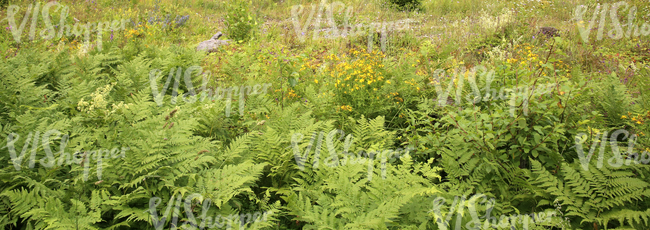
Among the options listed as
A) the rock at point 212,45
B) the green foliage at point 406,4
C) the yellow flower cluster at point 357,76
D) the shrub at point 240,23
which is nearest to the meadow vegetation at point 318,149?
the yellow flower cluster at point 357,76

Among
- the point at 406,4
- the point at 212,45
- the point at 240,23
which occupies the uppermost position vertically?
the point at 240,23

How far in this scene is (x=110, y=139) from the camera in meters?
2.19

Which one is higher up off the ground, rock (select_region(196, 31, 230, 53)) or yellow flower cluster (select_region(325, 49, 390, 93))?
yellow flower cluster (select_region(325, 49, 390, 93))

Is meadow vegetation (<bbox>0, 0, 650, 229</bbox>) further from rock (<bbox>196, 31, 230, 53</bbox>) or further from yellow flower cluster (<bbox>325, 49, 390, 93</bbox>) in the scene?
rock (<bbox>196, 31, 230, 53</bbox>)

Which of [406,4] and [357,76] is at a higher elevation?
[357,76]

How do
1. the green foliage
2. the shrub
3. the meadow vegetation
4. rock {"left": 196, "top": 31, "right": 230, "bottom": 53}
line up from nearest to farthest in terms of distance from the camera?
the meadow vegetation, rock {"left": 196, "top": 31, "right": 230, "bottom": 53}, the shrub, the green foliage

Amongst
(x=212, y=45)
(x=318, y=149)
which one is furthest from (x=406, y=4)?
(x=318, y=149)

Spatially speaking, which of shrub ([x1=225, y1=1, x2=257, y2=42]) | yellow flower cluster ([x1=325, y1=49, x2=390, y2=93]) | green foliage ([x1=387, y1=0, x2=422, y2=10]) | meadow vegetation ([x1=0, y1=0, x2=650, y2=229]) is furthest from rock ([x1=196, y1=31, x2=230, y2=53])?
green foliage ([x1=387, y1=0, x2=422, y2=10])

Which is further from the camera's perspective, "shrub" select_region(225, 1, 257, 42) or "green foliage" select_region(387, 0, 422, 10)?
"green foliage" select_region(387, 0, 422, 10)

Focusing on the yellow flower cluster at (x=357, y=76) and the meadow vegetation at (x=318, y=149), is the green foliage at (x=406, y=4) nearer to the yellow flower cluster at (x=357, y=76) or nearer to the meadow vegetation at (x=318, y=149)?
the meadow vegetation at (x=318, y=149)

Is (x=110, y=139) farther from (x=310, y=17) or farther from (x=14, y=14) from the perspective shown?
(x=310, y=17)

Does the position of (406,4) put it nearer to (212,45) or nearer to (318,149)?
(212,45)

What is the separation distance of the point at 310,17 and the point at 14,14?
7489 millimetres

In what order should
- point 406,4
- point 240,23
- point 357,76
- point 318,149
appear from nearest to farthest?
point 318,149
point 357,76
point 240,23
point 406,4
